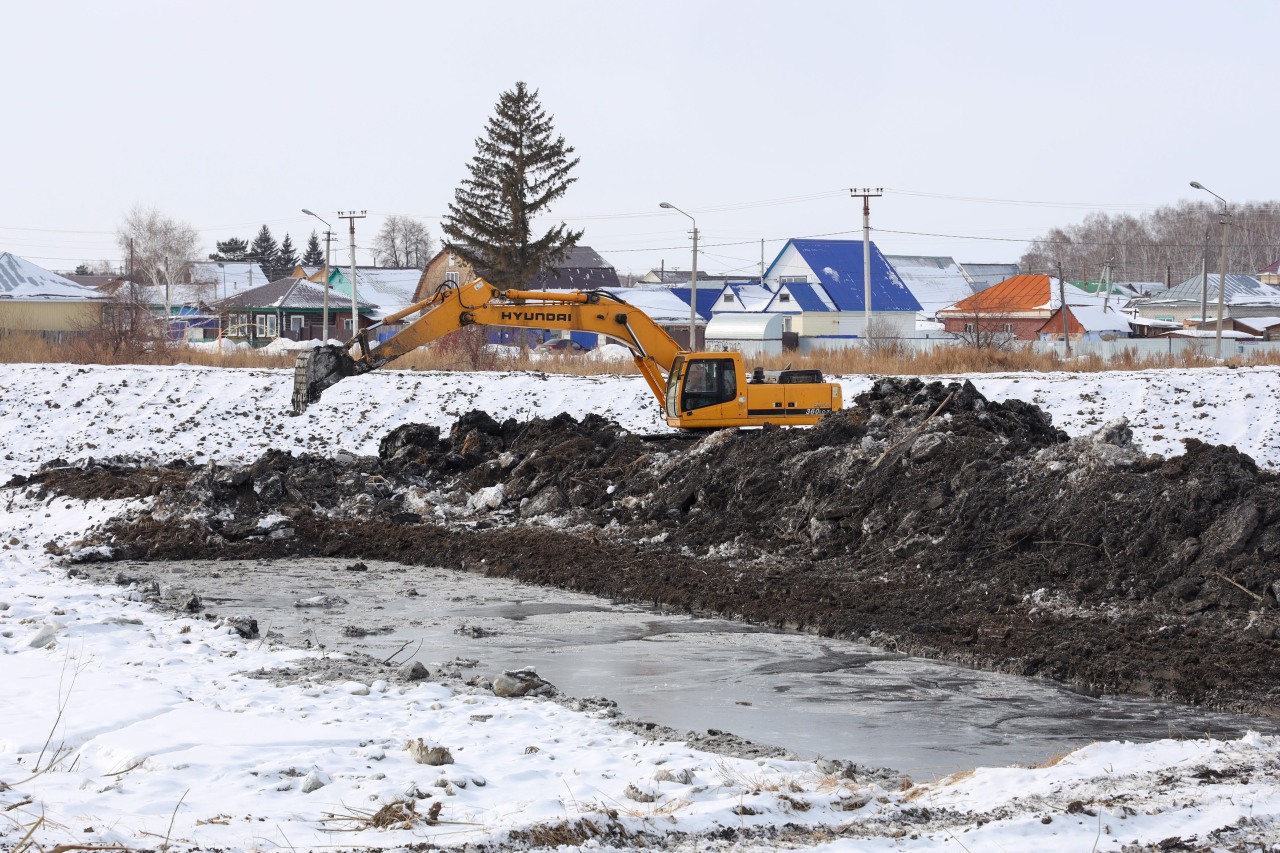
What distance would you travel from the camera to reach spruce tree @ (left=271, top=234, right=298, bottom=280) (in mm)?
118062

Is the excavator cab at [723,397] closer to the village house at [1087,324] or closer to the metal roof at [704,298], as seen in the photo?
the village house at [1087,324]

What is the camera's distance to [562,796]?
705 cm

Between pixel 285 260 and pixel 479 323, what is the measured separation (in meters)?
107

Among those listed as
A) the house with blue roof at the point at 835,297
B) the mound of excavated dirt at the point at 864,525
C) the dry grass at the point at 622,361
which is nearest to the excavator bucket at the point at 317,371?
the mound of excavated dirt at the point at 864,525

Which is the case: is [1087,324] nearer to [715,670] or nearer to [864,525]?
[864,525]

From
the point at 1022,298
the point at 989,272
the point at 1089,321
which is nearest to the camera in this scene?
the point at 1089,321

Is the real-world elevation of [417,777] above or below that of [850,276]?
below

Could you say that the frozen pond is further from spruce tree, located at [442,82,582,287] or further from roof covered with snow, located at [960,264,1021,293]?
roof covered with snow, located at [960,264,1021,293]

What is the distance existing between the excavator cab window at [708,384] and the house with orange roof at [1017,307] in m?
46.6

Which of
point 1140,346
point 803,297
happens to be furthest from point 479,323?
point 803,297

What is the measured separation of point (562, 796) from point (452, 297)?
13.3 metres

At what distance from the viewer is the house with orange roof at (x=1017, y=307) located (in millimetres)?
67750

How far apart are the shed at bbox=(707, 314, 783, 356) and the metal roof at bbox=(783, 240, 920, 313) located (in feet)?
17.0

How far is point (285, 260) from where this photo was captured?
12088 centimetres
